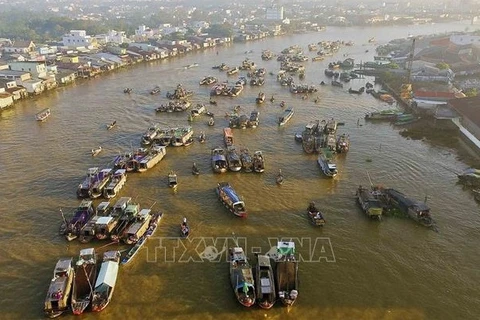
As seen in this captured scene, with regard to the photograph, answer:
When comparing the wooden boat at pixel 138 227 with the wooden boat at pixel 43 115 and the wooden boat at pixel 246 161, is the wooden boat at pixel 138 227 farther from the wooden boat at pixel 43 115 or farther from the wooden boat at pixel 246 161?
the wooden boat at pixel 43 115

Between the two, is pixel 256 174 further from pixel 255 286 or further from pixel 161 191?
pixel 255 286

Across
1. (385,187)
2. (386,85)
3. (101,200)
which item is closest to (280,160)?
(385,187)

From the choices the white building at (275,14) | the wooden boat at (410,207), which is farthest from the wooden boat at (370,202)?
the white building at (275,14)

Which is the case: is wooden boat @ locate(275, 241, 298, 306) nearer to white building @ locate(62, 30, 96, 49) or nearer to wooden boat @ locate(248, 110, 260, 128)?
wooden boat @ locate(248, 110, 260, 128)

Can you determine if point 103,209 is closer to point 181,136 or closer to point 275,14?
point 181,136

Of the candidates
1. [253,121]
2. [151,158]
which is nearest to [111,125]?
[151,158]

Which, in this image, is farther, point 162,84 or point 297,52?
point 297,52

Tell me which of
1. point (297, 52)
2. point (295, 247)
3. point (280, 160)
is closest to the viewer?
point (295, 247)
